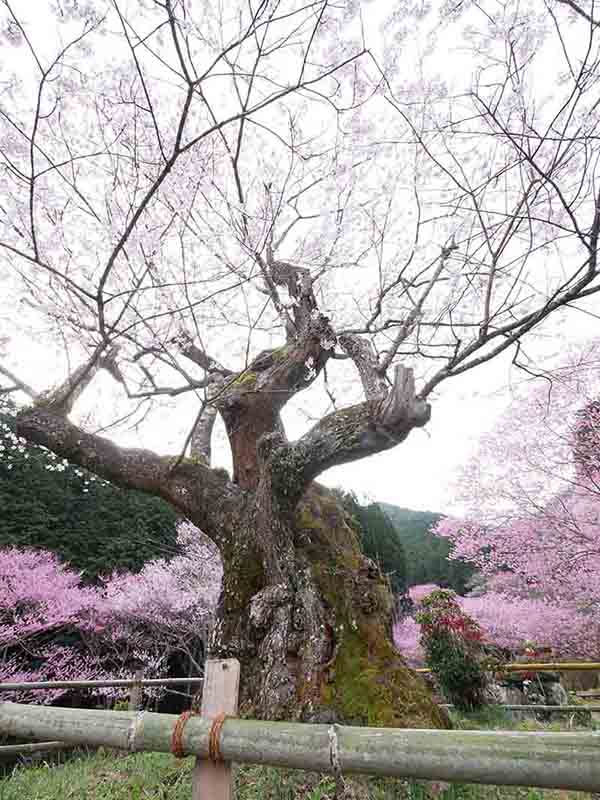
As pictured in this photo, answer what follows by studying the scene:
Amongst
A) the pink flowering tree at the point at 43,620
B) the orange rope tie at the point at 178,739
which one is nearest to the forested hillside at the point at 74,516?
the pink flowering tree at the point at 43,620

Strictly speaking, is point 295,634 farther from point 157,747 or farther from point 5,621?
point 5,621

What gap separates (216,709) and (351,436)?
1916 mm

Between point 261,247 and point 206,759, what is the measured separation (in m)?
3.42

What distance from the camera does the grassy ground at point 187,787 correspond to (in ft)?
7.61

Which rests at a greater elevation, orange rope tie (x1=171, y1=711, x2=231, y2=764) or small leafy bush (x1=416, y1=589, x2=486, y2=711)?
small leafy bush (x1=416, y1=589, x2=486, y2=711)

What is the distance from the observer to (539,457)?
7.94m

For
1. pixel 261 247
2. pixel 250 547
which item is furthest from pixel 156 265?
pixel 250 547

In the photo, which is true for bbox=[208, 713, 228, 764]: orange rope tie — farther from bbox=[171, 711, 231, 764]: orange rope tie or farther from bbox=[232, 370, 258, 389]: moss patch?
→ bbox=[232, 370, 258, 389]: moss patch

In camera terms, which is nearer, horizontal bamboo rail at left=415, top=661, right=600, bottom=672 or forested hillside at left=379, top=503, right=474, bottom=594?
horizontal bamboo rail at left=415, top=661, right=600, bottom=672

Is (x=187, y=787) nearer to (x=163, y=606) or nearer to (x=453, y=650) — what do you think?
(x=453, y=650)

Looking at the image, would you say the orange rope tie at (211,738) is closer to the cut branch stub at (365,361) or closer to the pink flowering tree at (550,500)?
the cut branch stub at (365,361)

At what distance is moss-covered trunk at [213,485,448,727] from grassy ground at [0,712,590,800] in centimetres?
39

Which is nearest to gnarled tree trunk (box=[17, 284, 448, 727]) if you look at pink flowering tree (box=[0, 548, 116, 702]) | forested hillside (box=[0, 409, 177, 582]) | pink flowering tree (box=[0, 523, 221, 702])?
pink flowering tree (box=[0, 523, 221, 702])

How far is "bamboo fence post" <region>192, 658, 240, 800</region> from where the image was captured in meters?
1.45
